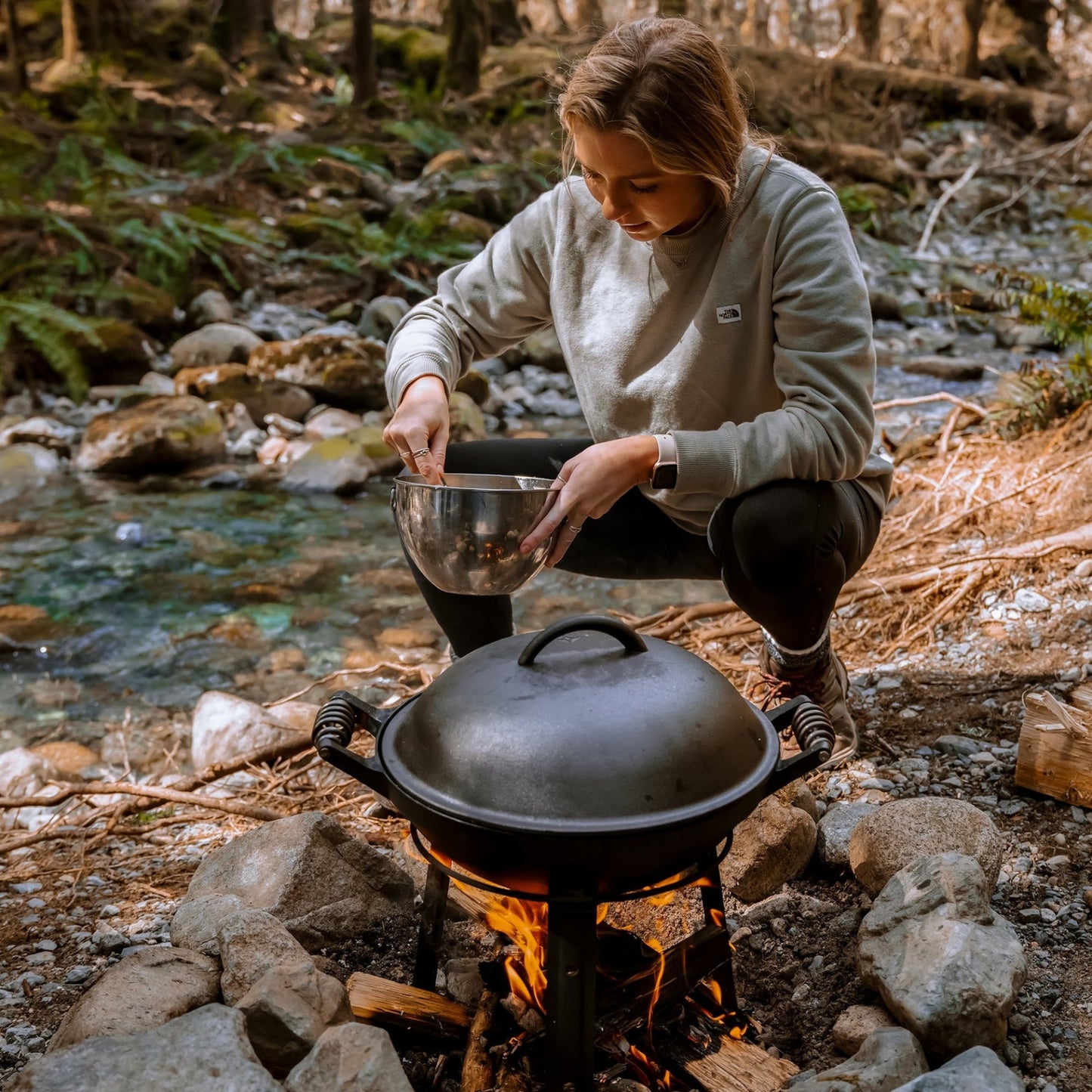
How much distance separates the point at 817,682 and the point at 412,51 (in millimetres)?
14512

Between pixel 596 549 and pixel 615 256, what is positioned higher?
pixel 615 256

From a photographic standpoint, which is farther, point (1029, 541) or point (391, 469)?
point (391, 469)

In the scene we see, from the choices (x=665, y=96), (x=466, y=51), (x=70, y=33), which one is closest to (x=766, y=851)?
(x=665, y=96)

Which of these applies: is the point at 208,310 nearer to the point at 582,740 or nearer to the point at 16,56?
the point at 16,56

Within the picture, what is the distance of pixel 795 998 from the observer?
1573 mm

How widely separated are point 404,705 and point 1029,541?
2288 mm

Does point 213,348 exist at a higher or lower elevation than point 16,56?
lower

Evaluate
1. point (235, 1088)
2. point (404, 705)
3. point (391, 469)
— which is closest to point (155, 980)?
point (235, 1088)

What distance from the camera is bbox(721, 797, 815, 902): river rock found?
5.82 ft

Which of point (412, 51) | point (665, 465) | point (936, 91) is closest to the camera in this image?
point (665, 465)

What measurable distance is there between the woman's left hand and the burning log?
644 mm

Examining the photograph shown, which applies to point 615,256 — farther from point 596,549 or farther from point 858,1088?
point 858,1088

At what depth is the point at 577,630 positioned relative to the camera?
134 cm

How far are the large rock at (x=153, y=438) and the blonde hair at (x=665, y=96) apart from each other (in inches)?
167
